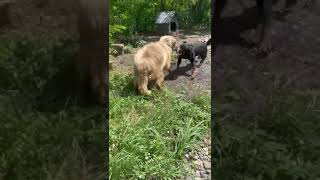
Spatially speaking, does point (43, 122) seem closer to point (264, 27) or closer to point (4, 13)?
point (4, 13)

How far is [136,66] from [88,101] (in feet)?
3.05

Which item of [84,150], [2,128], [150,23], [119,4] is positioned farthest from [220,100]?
[150,23]

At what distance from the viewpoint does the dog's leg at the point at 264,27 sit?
17.5 feet

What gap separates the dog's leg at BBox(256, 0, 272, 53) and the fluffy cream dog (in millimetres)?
1129

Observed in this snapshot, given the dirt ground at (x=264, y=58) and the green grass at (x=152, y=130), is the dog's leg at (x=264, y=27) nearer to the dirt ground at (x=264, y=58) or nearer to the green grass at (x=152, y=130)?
the dirt ground at (x=264, y=58)

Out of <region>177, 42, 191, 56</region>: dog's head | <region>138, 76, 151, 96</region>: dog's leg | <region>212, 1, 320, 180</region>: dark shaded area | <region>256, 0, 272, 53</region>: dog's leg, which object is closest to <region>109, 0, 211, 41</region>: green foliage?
<region>177, 42, 191, 56</region>: dog's head

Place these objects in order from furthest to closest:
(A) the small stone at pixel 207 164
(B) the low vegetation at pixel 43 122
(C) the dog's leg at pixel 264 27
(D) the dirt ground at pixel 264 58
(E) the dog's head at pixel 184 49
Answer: (E) the dog's head at pixel 184 49, (C) the dog's leg at pixel 264 27, (D) the dirt ground at pixel 264 58, (A) the small stone at pixel 207 164, (B) the low vegetation at pixel 43 122

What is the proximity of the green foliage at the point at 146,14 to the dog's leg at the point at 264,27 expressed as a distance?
1.66m

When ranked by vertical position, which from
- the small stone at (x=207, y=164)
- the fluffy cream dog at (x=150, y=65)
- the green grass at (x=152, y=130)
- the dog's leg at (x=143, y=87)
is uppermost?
the fluffy cream dog at (x=150, y=65)

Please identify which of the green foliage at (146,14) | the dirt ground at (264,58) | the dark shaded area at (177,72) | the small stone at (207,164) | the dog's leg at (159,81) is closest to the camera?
the small stone at (207,164)

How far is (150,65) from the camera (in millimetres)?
4809

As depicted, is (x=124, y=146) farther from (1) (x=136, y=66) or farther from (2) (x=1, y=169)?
(1) (x=136, y=66)

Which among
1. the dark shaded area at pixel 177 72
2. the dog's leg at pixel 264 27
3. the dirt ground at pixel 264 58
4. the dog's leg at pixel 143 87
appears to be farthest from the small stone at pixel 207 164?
the dog's leg at pixel 264 27

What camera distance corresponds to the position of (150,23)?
827 cm
